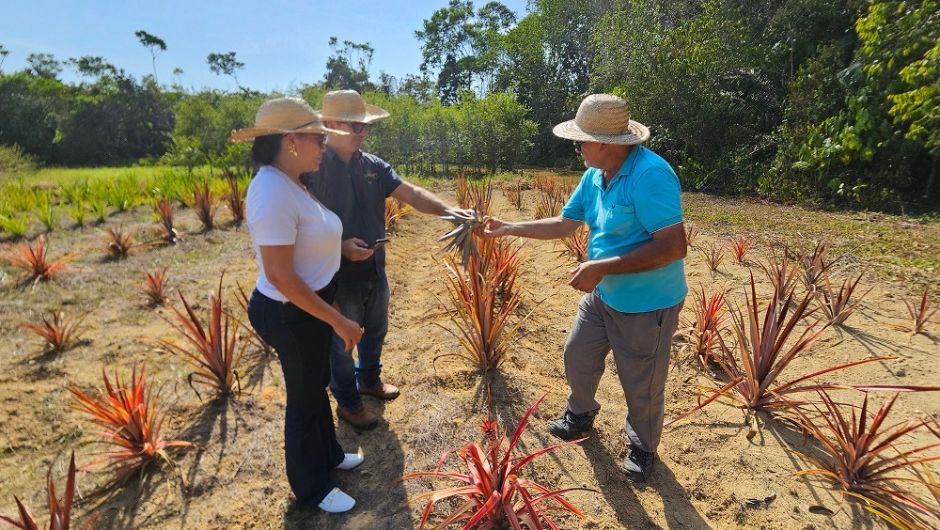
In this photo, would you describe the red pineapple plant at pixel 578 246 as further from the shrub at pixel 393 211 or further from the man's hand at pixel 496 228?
the shrub at pixel 393 211

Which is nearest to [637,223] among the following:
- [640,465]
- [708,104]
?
[640,465]

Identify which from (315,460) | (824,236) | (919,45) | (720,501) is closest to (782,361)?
(720,501)

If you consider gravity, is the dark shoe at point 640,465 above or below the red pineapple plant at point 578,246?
below

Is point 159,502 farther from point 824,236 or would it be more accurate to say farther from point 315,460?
point 824,236

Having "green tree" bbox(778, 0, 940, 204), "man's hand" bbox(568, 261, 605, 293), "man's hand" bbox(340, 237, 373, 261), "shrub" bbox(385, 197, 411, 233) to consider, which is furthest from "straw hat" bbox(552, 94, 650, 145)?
"green tree" bbox(778, 0, 940, 204)

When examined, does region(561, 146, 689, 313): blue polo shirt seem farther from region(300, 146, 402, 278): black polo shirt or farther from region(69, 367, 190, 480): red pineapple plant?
region(69, 367, 190, 480): red pineapple plant

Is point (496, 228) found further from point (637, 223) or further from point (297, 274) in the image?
point (297, 274)

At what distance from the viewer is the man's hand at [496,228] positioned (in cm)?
247

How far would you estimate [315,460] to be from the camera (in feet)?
6.40

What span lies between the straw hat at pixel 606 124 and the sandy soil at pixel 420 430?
1.58m

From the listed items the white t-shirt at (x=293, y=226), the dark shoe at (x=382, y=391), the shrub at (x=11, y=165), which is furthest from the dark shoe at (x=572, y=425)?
the shrub at (x=11, y=165)

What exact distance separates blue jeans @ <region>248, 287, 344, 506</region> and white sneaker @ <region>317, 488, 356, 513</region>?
2 centimetres

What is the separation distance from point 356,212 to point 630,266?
1.41 metres

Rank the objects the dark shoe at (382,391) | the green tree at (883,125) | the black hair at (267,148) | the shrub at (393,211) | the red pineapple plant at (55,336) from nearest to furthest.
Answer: the black hair at (267,148) → the dark shoe at (382,391) → the red pineapple plant at (55,336) → the shrub at (393,211) → the green tree at (883,125)
